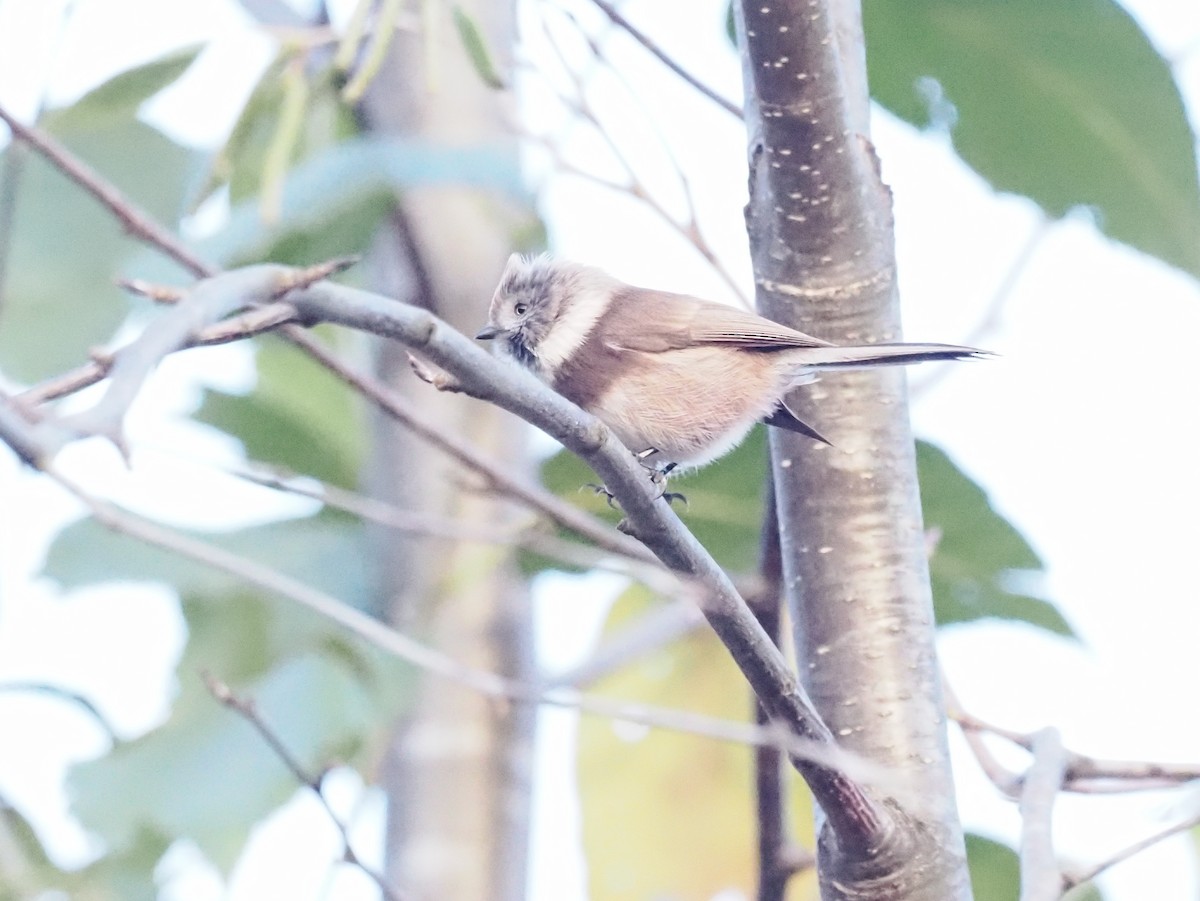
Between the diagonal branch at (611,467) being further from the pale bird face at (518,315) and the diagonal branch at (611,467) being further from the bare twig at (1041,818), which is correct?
the pale bird face at (518,315)

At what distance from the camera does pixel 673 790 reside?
3.46 meters

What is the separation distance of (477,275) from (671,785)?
1.35m

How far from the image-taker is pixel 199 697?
263 centimetres

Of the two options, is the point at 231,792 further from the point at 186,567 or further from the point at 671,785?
the point at 671,785

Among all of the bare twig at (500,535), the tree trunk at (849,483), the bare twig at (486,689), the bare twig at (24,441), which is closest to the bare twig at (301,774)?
the bare twig at (500,535)

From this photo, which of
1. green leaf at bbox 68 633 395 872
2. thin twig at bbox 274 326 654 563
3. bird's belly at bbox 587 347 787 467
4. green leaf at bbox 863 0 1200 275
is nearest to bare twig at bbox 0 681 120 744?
green leaf at bbox 68 633 395 872

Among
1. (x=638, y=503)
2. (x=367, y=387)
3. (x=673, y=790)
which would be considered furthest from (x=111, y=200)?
(x=673, y=790)

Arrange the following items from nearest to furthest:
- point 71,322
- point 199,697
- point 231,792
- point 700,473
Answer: point 231,792
point 199,697
point 71,322
point 700,473

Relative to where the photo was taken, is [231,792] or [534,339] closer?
[231,792]

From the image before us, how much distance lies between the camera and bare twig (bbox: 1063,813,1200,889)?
5.97ft

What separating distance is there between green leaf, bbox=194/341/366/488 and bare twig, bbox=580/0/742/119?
48.2 inches

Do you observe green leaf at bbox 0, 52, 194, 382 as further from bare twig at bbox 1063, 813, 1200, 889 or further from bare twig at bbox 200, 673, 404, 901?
bare twig at bbox 1063, 813, 1200, 889

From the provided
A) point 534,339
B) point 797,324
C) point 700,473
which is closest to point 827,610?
point 797,324

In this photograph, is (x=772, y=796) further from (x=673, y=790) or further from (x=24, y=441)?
(x=24, y=441)
